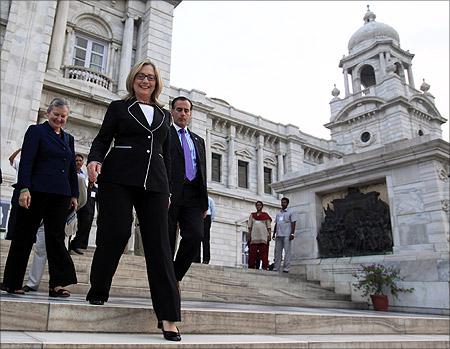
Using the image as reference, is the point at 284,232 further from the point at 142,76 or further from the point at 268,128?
the point at 268,128

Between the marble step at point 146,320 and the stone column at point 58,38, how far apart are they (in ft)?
45.1

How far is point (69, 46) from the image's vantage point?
16.2m

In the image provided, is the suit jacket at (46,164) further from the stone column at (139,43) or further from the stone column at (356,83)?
the stone column at (356,83)

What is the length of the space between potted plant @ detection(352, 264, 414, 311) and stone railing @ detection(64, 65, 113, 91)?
1293 centimetres

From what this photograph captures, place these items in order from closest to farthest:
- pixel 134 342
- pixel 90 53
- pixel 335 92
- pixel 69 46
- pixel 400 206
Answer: pixel 134 342, pixel 400 206, pixel 69 46, pixel 90 53, pixel 335 92

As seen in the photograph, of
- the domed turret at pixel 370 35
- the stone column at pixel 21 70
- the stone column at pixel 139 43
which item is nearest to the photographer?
the stone column at pixel 21 70

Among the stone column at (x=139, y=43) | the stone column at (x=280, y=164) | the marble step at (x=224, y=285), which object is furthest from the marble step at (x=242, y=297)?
Result: the stone column at (x=280, y=164)

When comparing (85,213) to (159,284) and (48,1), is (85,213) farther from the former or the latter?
(48,1)

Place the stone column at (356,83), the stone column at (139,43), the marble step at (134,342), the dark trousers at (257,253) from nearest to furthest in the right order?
the marble step at (134,342)
the dark trousers at (257,253)
the stone column at (139,43)
the stone column at (356,83)

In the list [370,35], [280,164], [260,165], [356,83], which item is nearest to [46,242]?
[260,165]

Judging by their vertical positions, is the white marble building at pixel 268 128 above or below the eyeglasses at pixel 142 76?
above

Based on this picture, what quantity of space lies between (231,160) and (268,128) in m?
4.91

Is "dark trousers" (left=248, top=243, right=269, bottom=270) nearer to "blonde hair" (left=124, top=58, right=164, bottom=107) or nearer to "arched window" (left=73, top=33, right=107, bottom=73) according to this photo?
"blonde hair" (left=124, top=58, right=164, bottom=107)

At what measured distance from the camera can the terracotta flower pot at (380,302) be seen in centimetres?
721
